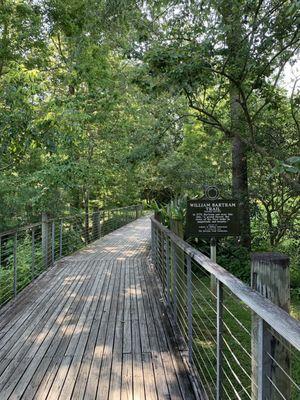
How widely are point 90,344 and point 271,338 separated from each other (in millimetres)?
2404

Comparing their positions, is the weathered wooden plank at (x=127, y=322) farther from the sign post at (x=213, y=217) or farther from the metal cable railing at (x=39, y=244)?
the metal cable railing at (x=39, y=244)

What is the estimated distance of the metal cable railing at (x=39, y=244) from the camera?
5.30 m

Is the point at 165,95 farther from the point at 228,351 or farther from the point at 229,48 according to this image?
the point at 228,351

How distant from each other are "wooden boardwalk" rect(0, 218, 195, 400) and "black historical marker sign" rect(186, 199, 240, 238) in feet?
3.79

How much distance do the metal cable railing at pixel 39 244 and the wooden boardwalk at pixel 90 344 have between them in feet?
1.63

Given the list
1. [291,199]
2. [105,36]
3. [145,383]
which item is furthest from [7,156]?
[291,199]

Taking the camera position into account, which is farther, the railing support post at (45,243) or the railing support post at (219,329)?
the railing support post at (45,243)

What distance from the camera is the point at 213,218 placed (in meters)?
5.39

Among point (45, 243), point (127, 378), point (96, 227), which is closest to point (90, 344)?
point (127, 378)

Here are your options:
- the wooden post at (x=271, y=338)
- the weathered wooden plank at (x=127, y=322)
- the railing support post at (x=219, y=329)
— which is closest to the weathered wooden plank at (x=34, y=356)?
the weathered wooden plank at (x=127, y=322)

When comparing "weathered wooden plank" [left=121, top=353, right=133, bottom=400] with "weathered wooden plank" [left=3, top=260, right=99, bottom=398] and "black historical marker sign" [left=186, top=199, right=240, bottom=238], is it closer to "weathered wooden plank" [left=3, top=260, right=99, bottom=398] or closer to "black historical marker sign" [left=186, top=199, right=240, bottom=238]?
"weathered wooden plank" [left=3, top=260, right=99, bottom=398]

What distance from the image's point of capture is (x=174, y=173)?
445 inches

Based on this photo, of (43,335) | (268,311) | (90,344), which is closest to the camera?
(268,311)

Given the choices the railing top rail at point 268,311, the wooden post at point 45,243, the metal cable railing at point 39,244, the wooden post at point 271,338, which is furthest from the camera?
the wooden post at point 45,243
